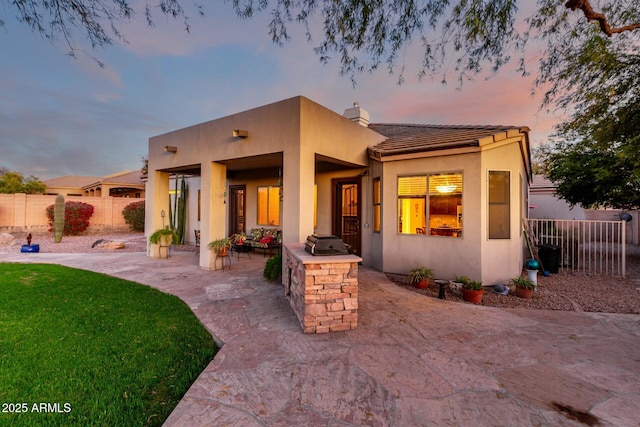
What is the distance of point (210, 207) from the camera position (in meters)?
7.11

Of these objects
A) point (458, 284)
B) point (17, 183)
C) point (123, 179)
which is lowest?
point (458, 284)

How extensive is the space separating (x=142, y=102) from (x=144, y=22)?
7.78 m

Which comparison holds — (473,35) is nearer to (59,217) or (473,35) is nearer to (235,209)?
(235,209)

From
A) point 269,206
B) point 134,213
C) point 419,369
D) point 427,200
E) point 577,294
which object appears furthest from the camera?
point 134,213

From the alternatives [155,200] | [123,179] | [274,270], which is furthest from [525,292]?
[123,179]

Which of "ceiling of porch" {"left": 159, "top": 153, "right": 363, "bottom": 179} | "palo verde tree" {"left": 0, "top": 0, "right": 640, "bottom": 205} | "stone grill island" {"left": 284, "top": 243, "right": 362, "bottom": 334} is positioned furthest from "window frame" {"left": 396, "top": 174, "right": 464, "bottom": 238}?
"stone grill island" {"left": 284, "top": 243, "right": 362, "bottom": 334}

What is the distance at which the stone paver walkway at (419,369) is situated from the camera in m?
2.03

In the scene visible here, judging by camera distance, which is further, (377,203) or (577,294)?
(377,203)

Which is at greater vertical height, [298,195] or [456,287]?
[298,195]

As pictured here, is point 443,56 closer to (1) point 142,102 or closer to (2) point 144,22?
(2) point 144,22

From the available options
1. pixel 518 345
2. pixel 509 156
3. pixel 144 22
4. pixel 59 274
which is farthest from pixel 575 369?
pixel 59 274

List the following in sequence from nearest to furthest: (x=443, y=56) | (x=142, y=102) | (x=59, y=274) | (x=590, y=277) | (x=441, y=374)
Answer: (x=441, y=374)
(x=443, y=56)
(x=59, y=274)
(x=590, y=277)
(x=142, y=102)

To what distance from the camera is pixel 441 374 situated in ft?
8.40

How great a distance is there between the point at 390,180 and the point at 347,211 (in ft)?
6.61
